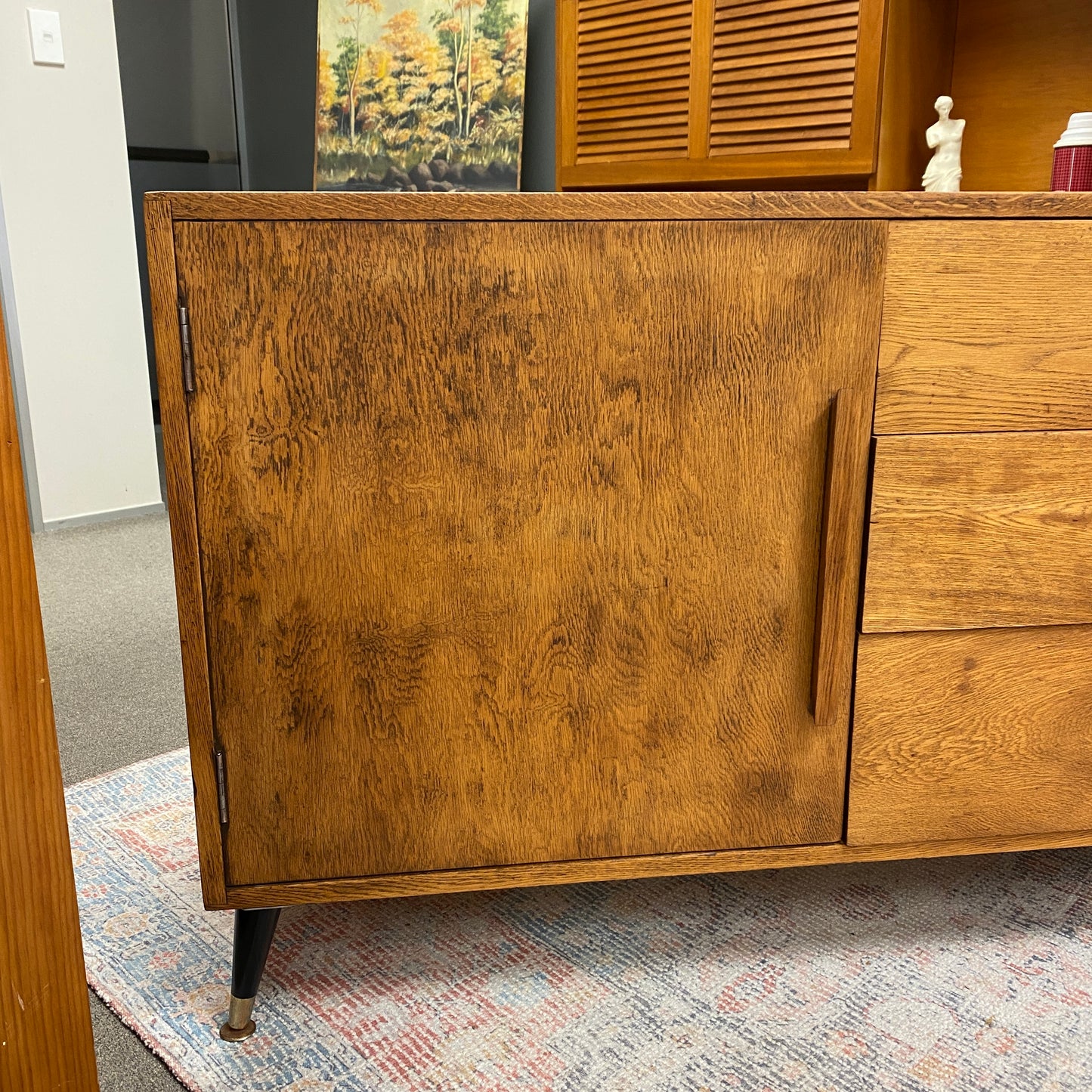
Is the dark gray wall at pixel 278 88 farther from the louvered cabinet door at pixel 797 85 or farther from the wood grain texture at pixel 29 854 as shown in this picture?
the wood grain texture at pixel 29 854

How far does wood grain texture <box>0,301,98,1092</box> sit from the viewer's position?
0.47m

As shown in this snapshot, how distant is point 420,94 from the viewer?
2082 mm

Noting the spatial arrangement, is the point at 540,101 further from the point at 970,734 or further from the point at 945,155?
the point at 970,734

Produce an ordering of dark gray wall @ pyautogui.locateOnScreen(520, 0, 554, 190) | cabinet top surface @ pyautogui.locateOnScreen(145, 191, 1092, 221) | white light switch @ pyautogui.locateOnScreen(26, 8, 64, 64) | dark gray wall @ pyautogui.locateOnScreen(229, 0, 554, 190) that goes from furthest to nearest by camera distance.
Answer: dark gray wall @ pyautogui.locateOnScreen(229, 0, 554, 190) < white light switch @ pyautogui.locateOnScreen(26, 8, 64, 64) < dark gray wall @ pyautogui.locateOnScreen(520, 0, 554, 190) < cabinet top surface @ pyautogui.locateOnScreen(145, 191, 1092, 221)

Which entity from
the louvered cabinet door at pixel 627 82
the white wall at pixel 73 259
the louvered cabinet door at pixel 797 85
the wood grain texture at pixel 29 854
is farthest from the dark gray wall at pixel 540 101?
the wood grain texture at pixel 29 854

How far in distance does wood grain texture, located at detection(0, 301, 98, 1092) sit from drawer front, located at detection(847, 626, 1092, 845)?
2.26 ft

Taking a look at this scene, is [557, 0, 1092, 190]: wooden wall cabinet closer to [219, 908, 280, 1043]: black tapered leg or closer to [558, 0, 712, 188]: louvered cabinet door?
[558, 0, 712, 188]: louvered cabinet door

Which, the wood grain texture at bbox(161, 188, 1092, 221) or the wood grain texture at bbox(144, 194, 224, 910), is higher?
the wood grain texture at bbox(161, 188, 1092, 221)

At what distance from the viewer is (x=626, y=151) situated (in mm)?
1736

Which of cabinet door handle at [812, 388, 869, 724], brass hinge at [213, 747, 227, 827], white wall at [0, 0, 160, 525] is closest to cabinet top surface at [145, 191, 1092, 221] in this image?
cabinet door handle at [812, 388, 869, 724]

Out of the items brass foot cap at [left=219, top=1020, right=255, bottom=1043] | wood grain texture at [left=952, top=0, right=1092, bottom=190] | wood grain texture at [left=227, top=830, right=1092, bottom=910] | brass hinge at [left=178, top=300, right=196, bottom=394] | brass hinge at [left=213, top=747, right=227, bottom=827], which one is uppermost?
wood grain texture at [left=952, top=0, right=1092, bottom=190]

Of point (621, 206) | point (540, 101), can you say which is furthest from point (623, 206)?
point (540, 101)

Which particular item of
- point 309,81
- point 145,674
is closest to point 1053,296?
point 145,674

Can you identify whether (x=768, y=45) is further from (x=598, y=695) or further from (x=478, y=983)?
(x=478, y=983)
